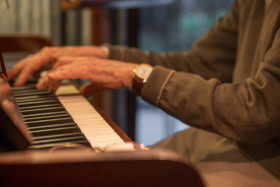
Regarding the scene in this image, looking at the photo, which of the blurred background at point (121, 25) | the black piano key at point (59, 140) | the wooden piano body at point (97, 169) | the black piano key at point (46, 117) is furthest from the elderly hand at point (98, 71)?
the blurred background at point (121, 25)

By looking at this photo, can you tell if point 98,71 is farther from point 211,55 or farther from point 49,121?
point 211,55

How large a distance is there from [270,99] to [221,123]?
0.11 meters

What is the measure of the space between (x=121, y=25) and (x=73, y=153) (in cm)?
199

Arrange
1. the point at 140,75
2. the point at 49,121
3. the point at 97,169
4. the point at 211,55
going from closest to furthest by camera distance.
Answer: the point at 97,169 < the point at 49,121 < the point at 140,75 < the point at 211,55

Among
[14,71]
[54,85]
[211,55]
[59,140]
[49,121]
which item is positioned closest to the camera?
[59,140]

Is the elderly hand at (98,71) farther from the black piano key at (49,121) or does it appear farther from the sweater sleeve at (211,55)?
the sweater sleeve at (211,55)

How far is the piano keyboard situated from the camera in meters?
0.58

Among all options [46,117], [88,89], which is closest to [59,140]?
[46,117]

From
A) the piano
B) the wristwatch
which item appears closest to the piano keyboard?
the piano

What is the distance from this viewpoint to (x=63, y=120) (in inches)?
27.7

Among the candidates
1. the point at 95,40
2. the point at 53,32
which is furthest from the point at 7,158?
the point at 53,32

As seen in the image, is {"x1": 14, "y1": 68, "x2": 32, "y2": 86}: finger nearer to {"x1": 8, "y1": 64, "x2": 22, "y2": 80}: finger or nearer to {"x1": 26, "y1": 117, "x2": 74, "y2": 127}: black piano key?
{"x1": 8, "y1": 64, "x2": 22, "y2": 80}: finger

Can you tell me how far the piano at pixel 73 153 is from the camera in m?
0.41

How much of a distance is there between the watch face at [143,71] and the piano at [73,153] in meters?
0.13
